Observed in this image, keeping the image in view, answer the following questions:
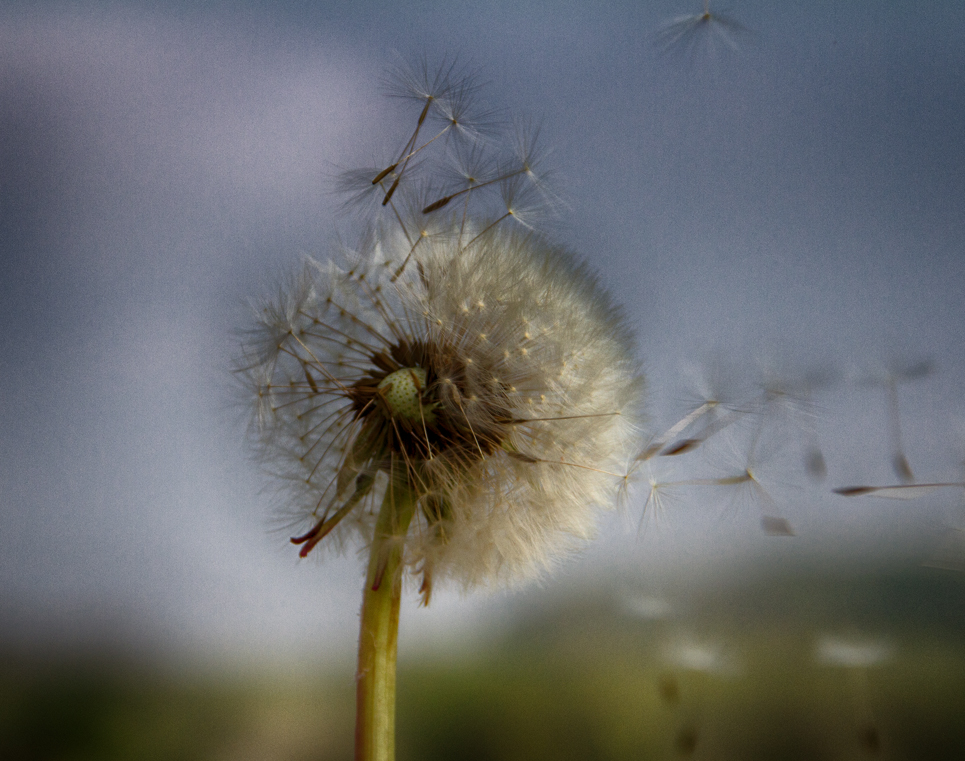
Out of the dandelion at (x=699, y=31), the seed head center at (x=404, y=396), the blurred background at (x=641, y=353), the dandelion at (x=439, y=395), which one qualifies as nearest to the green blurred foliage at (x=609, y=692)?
the blurred background at (x=641, y=353)

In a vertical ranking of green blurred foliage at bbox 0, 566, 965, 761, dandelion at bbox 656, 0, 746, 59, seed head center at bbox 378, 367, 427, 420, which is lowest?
green blurred foliage at bbox 0, 566, 965, 761

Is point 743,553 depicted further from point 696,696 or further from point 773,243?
point 773,243

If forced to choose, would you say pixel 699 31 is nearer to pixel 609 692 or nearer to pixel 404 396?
pixel 404 396

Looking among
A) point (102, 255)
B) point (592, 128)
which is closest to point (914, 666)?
point (592, 128)

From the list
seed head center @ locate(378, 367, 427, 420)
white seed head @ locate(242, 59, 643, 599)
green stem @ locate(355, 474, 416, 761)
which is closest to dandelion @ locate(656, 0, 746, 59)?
white seed head @ locate(242, 59, 643, 599)

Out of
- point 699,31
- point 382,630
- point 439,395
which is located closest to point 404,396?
point 439,395

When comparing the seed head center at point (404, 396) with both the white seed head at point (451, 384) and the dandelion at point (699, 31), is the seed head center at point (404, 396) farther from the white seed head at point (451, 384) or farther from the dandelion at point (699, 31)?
the dandelion at point (699, 31)

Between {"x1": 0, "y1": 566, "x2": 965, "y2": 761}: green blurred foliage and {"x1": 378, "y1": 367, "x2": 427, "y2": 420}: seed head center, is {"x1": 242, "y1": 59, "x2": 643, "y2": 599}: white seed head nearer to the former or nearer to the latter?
{"x1": 378, "y1": 367, "x2": 427, "y2": 420}: seed head center
